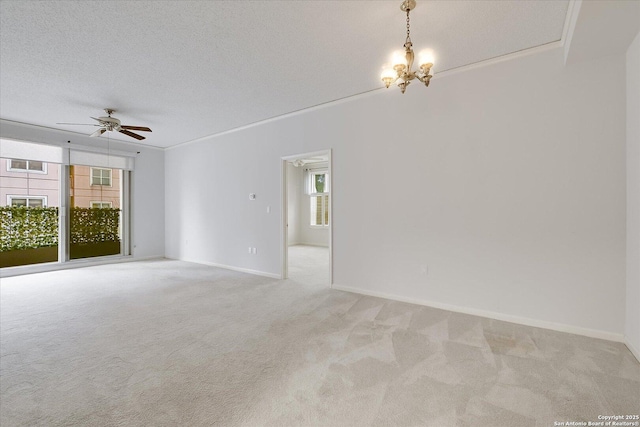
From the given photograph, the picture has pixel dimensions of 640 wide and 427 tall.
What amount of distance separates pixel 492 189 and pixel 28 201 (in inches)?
315

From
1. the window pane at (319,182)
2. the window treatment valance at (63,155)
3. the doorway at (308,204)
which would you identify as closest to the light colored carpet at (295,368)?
the window treatment valance at (63,155)

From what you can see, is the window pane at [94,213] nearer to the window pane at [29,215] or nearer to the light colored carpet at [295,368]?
the window pane at [29,215]

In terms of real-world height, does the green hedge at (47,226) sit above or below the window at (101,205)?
below

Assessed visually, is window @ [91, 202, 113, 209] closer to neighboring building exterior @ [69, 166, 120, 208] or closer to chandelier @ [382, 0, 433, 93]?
neighboring building exterior @ [69, 166, 120, 208]

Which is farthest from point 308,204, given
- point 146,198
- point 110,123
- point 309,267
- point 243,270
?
point 110,123

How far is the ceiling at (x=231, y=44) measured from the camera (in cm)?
218

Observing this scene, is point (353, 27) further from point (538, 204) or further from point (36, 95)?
point (36, 95)

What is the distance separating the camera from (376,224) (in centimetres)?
375

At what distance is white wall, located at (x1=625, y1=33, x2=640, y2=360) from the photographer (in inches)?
86.0

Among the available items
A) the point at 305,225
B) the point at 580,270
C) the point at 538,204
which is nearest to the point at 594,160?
the point at 538,204

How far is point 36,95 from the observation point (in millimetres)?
3762

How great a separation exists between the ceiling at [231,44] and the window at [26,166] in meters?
1.55

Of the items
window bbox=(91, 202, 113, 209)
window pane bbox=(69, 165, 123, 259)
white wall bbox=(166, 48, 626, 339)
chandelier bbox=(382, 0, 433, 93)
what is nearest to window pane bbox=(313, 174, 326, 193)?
white wall bbox=(166, 48, 626, 339)

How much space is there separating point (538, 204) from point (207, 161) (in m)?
5.95
